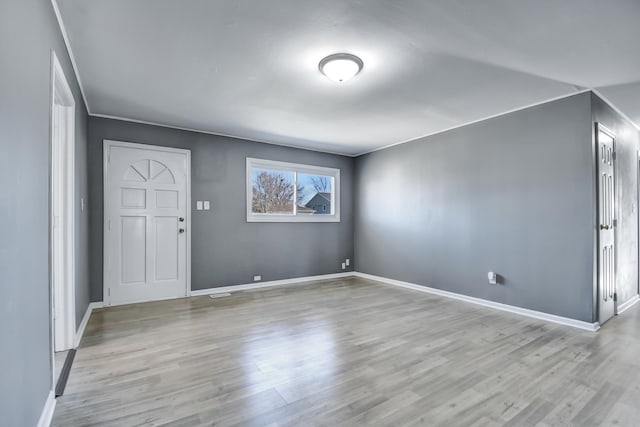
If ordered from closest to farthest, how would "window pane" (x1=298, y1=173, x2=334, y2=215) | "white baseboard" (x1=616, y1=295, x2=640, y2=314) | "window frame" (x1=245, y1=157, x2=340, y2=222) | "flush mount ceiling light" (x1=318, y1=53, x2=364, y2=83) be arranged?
1. "flush mount ceiling light" (x1=318, y1=53, x2=364, y2=83)
2. "white baseboard" (x1=616, y1=295, x2=640, y2=314)
3. "window frame" (x1=245, y1=157, x2=340, y2=222)
4. "window pane" (x1=298, y1=173, x2=334, y2=215)

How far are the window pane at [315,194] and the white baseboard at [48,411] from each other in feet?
13.9

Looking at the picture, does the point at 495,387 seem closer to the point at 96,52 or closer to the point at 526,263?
the point at 526,263

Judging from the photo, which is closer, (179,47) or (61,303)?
(179,47)

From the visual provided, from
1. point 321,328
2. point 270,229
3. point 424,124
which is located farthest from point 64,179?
point 424,124

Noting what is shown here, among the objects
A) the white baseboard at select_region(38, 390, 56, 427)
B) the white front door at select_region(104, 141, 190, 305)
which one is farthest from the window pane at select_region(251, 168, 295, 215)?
the white baseboard at select_region(38, 390, 56, 427)

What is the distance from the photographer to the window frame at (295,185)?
518cm

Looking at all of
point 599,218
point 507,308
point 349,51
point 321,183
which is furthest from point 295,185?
point 599,218

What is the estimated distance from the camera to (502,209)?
3.97 metres

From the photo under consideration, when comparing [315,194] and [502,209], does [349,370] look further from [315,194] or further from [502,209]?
[315,194]

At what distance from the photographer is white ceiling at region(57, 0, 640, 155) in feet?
6.68

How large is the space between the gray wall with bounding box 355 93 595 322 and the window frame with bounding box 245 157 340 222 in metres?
0.96

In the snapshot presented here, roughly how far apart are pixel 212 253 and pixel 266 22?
353 cm

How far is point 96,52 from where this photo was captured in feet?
8.37

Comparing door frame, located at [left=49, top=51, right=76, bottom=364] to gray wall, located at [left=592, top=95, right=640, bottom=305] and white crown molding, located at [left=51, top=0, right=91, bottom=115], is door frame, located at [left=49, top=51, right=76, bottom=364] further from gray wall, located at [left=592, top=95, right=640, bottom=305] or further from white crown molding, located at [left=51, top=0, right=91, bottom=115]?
gray wall, located at [left=592, top=95, right=640, bottom=305]
